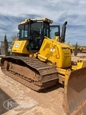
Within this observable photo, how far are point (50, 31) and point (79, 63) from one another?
7.08ft

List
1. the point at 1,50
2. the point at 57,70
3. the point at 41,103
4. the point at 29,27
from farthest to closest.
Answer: the point at 1,50 → the point at 29,27 → the point at 57,70 → the point at 41,103

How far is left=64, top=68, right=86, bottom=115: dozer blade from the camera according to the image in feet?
10.8

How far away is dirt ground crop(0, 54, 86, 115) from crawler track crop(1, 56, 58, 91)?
0.26 meters

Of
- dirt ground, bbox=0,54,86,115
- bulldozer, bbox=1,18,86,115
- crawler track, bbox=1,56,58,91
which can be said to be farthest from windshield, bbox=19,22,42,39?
dirt ground, bbox=0,54,86,115

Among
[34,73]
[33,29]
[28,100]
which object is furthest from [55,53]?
[28,100]

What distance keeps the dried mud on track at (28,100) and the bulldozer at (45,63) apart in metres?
0.28

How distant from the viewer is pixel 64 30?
6.73m

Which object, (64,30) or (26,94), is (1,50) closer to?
(64,30)

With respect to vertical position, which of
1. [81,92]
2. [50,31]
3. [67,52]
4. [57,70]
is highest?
[50,31]

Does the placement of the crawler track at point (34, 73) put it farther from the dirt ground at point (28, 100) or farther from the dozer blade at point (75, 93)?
the dozer blade at point (75, 93)

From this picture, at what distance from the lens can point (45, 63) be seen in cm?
572

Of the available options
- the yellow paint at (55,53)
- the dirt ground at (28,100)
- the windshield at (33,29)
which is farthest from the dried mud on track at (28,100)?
the windshield at (33,29)

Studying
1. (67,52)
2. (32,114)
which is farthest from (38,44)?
(32,114)

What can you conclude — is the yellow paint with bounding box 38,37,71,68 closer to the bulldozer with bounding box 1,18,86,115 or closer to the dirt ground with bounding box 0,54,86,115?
the bulldozer with bounding box 1,18,86,115
